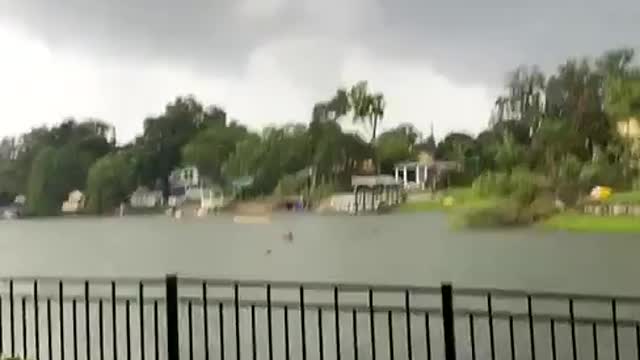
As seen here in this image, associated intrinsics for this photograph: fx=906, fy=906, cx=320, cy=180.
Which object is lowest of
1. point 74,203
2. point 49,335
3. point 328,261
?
point 49,335

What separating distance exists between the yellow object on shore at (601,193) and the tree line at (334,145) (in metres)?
0.03

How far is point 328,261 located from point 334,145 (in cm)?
37

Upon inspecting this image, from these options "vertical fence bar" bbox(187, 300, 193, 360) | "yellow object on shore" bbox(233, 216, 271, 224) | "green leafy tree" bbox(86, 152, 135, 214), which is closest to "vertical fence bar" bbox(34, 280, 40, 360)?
"green leafy tree" bbox(86, 152, 135, 214)

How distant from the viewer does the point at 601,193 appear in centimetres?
257

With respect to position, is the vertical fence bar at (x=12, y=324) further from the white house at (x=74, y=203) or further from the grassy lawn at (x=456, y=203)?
the grassy lawn at (x=456, y=203)

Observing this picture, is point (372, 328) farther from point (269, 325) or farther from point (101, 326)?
point (101, 326)

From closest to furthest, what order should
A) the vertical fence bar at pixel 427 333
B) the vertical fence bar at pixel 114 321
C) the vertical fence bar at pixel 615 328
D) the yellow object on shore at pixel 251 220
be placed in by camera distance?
the vertical fence bar at pixel 615 328
the vertical fence bar at pixel 427 333
the yellow object on shore at pixel 251 220
the vertical fence bar at pixel 114 321

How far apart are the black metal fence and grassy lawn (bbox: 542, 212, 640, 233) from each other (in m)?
0.19

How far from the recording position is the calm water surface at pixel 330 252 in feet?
8.50

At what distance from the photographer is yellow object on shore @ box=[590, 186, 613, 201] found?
8.43ft

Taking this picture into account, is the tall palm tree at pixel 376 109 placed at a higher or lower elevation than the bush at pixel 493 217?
higher

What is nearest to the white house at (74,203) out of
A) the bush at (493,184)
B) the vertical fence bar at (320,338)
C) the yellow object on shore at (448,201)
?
the vertical fence bar at (320,338)

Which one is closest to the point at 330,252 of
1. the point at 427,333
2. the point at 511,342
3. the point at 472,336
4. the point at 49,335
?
the point at 427,333

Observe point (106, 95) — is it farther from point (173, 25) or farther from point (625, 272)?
point (625, 272)
